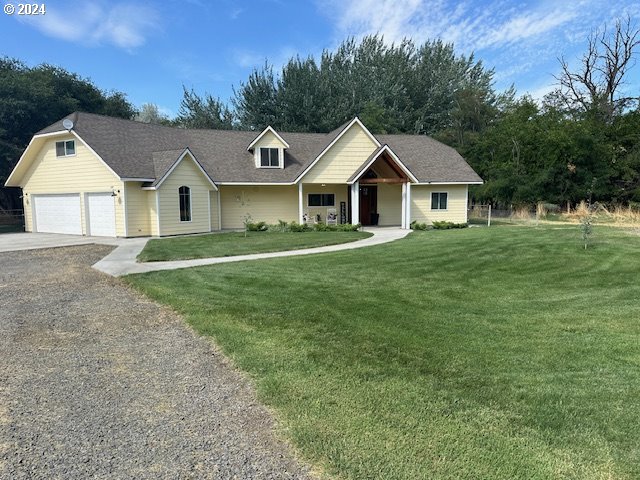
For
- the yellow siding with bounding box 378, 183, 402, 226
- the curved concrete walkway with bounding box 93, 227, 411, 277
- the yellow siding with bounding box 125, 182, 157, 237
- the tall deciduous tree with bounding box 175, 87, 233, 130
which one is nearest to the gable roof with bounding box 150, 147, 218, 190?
the yellow siding with bounding box 125, 182, 157, 237

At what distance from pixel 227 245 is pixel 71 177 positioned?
10.9m

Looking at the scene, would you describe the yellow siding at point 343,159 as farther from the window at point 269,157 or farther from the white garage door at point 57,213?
the white garage door at point 57,213

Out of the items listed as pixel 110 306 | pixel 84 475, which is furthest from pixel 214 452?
pixel 110 306

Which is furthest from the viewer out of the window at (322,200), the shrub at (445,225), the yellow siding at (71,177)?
the window at (322,200)

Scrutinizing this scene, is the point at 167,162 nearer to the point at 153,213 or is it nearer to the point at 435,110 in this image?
the point at 153,213

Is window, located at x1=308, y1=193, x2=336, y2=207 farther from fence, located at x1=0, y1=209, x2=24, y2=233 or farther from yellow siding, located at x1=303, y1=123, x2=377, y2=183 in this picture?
fence, located at x1=0, y1=209, x2=24, y2=233

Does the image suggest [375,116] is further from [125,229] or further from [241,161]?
Result: [125,229]

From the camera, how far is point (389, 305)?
728cm

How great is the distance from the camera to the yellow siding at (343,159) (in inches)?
926

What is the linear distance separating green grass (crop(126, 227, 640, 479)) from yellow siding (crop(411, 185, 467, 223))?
14.1 meters

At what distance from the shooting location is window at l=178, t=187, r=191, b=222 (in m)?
20.4

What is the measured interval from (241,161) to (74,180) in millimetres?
8571

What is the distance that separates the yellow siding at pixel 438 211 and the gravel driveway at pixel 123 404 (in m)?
19.4

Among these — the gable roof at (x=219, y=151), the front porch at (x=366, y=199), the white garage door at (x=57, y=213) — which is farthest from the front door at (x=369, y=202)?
the white garage door at (x=57, y=213)
